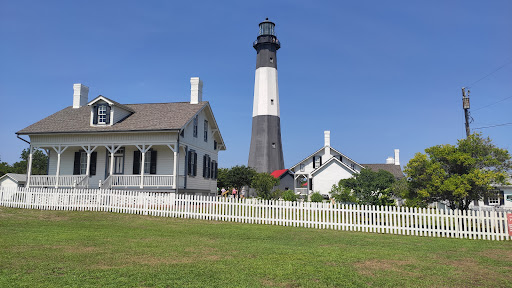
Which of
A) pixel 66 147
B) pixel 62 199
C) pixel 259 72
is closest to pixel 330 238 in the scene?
pixel 62 199

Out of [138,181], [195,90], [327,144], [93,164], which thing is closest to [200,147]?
[195,90]

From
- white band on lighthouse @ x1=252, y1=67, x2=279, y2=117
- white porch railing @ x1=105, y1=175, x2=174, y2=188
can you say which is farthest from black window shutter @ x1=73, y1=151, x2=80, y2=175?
white band on lighthouse @ x1=252, y1=67, x2=279, y2=117

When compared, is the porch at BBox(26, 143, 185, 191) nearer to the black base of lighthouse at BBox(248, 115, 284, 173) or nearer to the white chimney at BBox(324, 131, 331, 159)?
the black base of lighthouse at BBox(248, 115, 284, 173)

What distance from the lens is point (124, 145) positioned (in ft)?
78.9

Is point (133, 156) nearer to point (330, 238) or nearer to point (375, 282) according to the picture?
point (330, 238)

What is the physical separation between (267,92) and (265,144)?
255 inches

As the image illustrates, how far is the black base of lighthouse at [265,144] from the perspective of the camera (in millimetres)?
46312

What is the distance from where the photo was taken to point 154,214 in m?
17.9

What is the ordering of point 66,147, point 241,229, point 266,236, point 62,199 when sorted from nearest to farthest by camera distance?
A: point 266,236, point 241,229, point 62,199, point 66,147

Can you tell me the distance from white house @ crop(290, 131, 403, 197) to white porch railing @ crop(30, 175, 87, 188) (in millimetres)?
21325

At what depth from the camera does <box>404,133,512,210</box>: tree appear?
15492 mm

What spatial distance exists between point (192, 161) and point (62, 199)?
874 centimetres

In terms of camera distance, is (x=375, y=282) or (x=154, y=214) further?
(x=154, y=214)

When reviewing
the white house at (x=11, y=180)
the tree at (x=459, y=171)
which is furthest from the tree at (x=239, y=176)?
the tree at (x=459, y=171)
